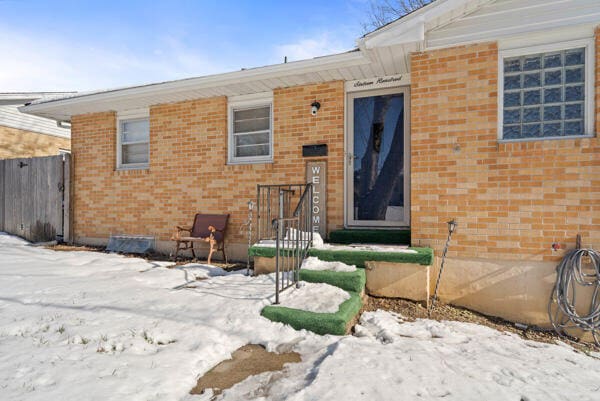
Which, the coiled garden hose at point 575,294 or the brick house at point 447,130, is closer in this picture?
the coiled garden hose at point 575,294

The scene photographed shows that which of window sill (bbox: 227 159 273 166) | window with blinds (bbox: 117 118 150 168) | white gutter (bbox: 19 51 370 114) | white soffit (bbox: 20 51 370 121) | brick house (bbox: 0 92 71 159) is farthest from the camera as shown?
brick house (bbox: 0 92 71 159)

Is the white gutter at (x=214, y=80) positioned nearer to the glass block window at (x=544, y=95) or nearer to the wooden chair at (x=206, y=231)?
the glass block window at (x=544, y=95)

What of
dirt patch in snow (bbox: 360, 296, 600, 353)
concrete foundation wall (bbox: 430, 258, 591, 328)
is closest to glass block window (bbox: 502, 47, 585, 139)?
concrete foundation wall (bbox: 430, 258, 591, 328)

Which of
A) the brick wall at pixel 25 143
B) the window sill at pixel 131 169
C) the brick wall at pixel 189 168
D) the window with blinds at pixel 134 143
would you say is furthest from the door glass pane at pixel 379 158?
the brick wall at pixel 25 143

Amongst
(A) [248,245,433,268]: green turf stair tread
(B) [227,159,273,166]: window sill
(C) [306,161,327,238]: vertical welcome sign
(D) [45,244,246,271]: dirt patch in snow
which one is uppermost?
(B) [227,159,273,166]: window sill

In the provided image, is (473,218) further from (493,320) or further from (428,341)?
(428,341)

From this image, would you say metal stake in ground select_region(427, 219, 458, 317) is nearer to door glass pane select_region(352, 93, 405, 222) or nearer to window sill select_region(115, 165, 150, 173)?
door glass pane select_region(352, 93, 405, 222)

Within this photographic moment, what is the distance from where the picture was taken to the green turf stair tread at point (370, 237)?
4711 millimetres

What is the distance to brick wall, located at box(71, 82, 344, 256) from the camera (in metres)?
5.30

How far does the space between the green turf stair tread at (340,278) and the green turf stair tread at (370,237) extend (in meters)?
1.09

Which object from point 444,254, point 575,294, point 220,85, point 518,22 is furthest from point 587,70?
point 220,85

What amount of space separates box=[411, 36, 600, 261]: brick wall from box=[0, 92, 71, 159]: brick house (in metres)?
9.61

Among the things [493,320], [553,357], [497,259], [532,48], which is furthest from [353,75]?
[553,357]

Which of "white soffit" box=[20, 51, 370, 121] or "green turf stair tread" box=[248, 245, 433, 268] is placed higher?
"white soffit" box=[20, 51, 370, 121]
